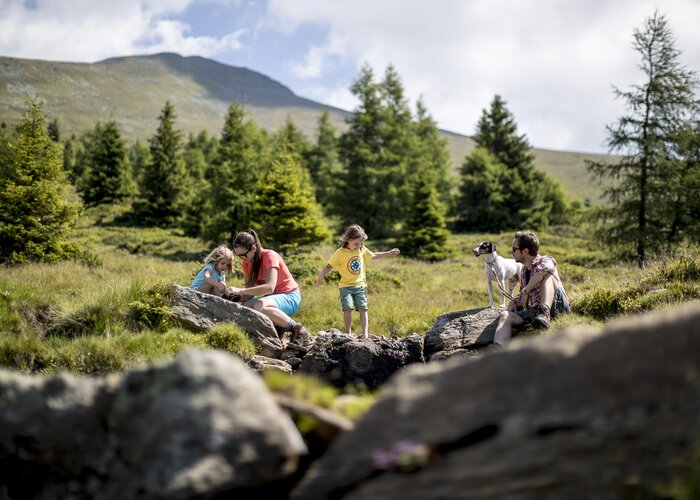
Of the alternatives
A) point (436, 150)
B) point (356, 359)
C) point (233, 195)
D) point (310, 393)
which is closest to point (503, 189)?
point (436, 150)

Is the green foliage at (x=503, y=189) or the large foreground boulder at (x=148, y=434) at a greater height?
the green foliage at (x=503, y=189)

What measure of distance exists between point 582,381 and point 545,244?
3366 cm

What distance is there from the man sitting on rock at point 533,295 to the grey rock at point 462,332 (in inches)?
11.3

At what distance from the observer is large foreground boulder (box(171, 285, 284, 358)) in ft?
27.6

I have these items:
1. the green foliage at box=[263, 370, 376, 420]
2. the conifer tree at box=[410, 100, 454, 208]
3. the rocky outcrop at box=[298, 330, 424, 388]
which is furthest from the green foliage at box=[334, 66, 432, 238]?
the green foliage at box=[263, 370, 376, 420]

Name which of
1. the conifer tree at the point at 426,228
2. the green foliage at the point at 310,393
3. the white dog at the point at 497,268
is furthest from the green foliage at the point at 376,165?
the green foliage at the point at 310,393

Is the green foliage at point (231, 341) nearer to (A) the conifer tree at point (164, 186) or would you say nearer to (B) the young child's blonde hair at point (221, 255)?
(B) the young child's blonde hair at point (221, 255)

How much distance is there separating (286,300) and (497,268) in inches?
184

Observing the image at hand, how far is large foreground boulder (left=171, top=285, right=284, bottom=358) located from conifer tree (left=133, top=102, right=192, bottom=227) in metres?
29.7

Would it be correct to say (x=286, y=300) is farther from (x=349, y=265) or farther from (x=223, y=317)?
(x=349, y=265)

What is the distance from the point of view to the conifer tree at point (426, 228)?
28562 millimetres

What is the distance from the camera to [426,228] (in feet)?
94.6

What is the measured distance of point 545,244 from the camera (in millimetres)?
33469

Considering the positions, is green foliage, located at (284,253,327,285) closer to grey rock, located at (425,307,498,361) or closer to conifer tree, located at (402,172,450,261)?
grey rock, located at (425,307,498,361)
